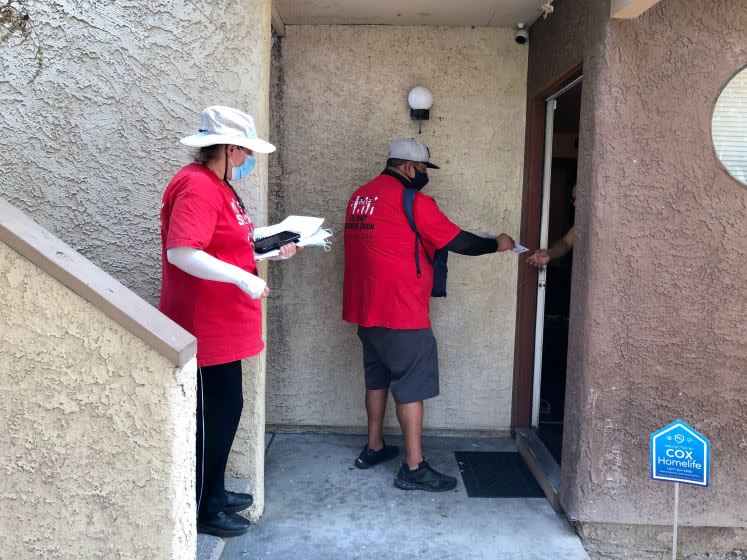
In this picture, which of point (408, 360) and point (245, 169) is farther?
point (408, 360)

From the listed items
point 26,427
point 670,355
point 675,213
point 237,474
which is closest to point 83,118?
point 26,427

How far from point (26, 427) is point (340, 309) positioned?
250 centimetres

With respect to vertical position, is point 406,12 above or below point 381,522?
above

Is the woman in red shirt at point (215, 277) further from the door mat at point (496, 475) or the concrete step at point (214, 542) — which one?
the door mat at point (496, 475)

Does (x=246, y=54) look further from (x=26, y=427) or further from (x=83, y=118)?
(x=26, y=427)

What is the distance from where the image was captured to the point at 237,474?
3207 millimetres

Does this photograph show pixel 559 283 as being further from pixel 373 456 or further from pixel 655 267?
pixel 655 267

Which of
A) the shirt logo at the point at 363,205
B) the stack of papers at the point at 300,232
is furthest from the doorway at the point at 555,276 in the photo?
the stack of papers at the point at 300,232

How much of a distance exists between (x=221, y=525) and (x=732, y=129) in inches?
118

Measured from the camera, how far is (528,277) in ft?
14.0


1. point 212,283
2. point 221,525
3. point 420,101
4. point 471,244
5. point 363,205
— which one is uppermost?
point 420,101

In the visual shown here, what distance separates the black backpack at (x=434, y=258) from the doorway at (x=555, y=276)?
2.28ft

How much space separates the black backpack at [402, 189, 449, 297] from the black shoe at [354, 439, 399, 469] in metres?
1.04

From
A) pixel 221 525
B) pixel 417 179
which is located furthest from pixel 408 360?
pixel 221 525
